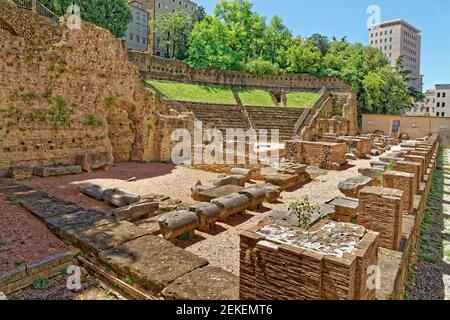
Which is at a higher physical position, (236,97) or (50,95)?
(236,97)

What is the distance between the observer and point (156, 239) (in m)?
5.62

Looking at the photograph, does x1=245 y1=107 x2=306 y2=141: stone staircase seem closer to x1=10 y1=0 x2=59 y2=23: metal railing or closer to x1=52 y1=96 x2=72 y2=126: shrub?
x1=10 y1=0 x2=59 y2=23: metal railing

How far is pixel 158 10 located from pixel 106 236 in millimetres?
62755

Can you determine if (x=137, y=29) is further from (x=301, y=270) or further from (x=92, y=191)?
(x=301, y=270)

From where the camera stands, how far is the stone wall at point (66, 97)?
39.9 ft

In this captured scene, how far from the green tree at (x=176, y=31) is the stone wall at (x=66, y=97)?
33.8 metres

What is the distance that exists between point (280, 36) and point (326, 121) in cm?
2192

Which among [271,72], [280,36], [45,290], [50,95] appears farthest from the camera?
[280,36]

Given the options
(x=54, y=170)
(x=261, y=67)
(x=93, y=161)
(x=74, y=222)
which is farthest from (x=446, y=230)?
(x=261, y=67)

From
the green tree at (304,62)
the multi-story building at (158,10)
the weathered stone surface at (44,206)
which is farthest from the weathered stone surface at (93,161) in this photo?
the multi-story building at (158,10)
